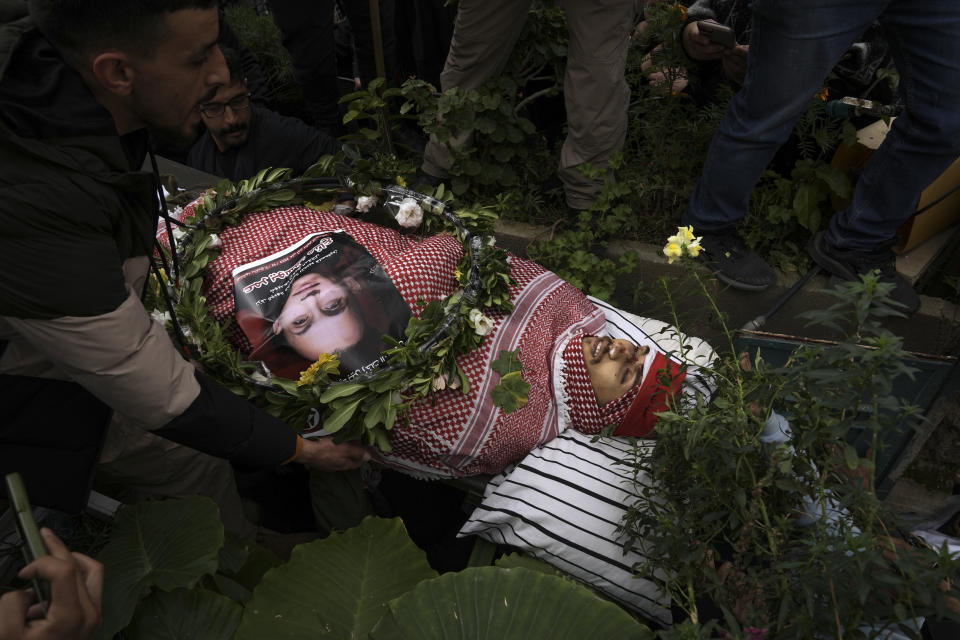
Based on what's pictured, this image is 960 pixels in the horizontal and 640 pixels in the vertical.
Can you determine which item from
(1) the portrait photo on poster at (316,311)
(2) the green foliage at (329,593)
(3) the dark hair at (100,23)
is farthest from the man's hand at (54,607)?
(3) the dark hair at (100,23)

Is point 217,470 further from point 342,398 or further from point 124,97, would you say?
point 124,97

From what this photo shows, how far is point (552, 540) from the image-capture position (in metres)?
1.73

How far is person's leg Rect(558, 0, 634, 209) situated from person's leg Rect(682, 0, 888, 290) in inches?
17.8

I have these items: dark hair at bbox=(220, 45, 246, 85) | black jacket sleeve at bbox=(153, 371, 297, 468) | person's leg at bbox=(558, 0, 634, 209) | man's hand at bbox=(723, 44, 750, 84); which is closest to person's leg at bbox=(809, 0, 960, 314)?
man's hand at bbox=(723, 44, 750, 84)

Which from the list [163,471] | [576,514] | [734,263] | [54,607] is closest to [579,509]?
[576,514]

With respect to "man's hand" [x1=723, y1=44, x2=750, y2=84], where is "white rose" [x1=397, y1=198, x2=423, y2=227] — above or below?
below

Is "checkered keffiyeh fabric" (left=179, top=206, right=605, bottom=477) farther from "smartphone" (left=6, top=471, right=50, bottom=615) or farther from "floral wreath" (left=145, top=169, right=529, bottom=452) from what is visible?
"smartphone" (left=6, top=471, right=50, bottom=615)

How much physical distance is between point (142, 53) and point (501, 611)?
4.34ft

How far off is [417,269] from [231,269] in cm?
55

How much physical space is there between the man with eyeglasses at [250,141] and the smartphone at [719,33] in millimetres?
1757

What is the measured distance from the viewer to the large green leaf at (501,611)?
128 cm

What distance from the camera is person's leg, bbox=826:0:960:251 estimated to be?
2.11 m

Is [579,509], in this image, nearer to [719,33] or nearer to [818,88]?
[818,88]

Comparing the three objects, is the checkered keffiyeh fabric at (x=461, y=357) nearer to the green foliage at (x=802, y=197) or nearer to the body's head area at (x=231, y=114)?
the body's head area at (x=231, y=114)
